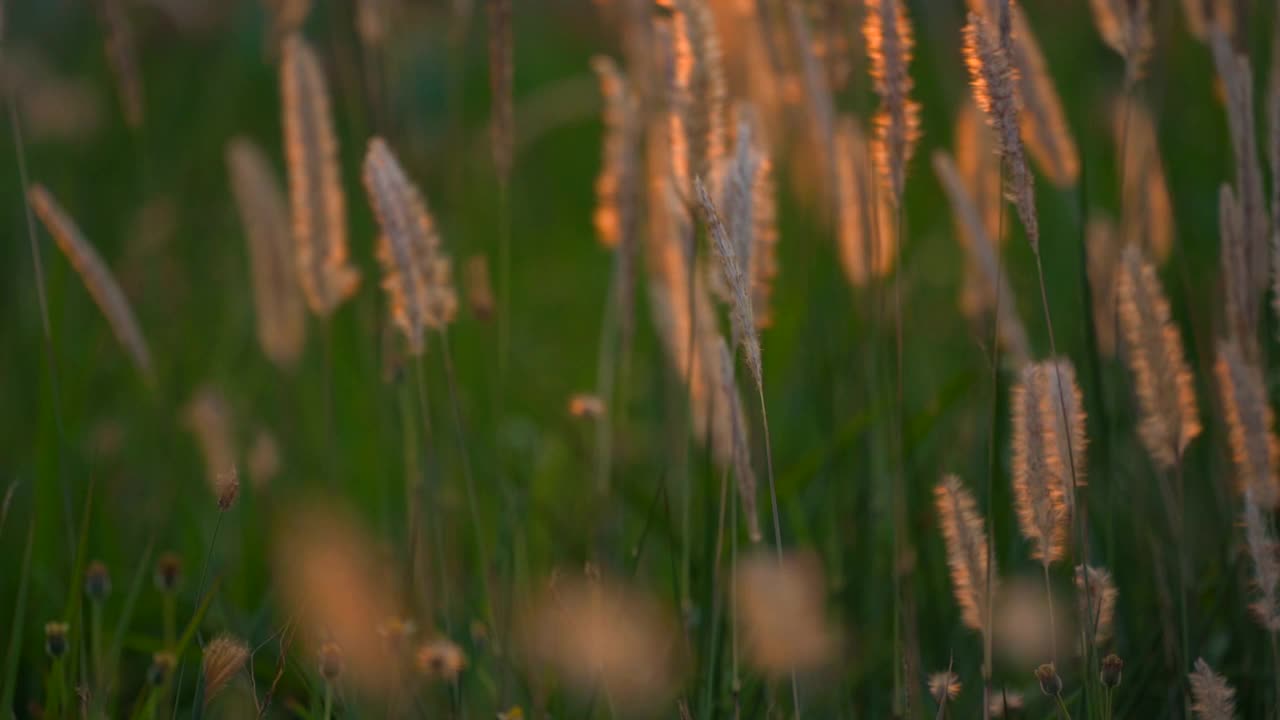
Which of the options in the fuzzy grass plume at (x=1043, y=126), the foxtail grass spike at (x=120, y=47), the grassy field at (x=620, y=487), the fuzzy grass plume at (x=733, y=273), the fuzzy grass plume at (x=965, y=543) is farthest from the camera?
the foxtail grass spike at (x=120, y=47)

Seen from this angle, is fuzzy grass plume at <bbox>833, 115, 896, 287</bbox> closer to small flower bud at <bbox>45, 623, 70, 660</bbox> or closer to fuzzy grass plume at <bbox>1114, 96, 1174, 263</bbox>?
fuzzy grass plume at <bbox>1114, 96, 1174, 263</bbox>

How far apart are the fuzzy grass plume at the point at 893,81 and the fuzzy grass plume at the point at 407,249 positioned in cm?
A: 31

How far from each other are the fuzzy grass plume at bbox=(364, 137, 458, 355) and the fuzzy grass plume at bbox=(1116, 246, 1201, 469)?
467 mm

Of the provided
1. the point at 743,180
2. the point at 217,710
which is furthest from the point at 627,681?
the point at 743,180

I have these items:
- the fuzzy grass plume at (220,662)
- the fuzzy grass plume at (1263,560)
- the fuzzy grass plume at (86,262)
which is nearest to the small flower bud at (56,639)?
the fuzzy grass plume at (220,662)

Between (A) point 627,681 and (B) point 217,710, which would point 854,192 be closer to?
(A) point 627,681

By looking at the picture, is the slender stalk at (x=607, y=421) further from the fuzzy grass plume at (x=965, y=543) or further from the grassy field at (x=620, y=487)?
the fuzzy grass plume at (x=965, y=543)

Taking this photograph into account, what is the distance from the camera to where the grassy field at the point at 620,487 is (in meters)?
0.85

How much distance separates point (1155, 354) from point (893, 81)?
26 centimetres

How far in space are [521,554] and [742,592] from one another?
200 mm

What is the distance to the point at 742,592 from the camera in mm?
1001

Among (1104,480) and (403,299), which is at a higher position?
(403,299)

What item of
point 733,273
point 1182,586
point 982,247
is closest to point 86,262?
point 733,273

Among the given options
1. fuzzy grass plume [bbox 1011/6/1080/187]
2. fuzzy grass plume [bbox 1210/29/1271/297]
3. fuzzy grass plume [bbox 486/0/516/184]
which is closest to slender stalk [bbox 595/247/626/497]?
fuzzy grass plume [bbox 486/0/516/184]
